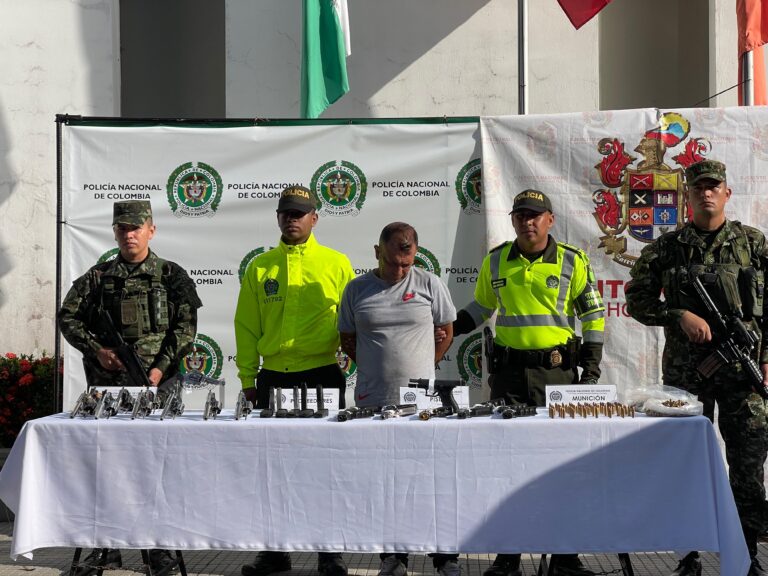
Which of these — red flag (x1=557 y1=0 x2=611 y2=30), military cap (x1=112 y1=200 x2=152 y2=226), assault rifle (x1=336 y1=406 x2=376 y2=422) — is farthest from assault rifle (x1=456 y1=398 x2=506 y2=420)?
red flag (x1=557 y1=0 x2=611 y2=30)

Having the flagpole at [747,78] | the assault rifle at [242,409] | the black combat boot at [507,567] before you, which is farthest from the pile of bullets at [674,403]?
the flagpole at [747,78]

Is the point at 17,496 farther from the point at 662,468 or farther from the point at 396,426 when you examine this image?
the point at 662,468

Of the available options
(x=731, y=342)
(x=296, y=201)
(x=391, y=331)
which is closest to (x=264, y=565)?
(x=391, y=331)

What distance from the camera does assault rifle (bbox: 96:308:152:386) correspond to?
17.0 ft

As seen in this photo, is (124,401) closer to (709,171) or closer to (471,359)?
(471,359)

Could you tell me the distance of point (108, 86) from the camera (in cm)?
840

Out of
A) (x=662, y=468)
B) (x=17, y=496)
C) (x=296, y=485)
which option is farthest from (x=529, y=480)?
(x=17, y=496)

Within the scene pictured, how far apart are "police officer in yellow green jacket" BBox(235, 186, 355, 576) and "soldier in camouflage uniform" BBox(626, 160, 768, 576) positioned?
171 centimetres

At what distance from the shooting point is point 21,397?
7.12 m

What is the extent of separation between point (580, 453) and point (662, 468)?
344mm

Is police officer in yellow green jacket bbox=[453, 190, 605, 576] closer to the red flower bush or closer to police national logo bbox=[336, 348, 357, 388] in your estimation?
police national logo bbox=[336, 348, 357, 388]

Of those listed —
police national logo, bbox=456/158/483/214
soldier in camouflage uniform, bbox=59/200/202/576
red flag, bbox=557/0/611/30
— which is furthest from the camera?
red flag, bbox=557/0/611/30

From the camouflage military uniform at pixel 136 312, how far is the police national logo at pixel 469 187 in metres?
1.93

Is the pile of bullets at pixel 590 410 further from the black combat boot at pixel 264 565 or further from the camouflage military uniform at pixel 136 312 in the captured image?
the camouflage military uniform at pixel 136 312
